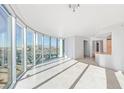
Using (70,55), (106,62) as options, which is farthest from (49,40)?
(106,62)

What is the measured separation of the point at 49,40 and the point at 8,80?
29.7ft

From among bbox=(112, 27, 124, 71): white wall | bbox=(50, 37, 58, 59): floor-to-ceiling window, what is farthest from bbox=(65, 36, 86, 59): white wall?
bbox=(112, 27, 124, 71): white wall

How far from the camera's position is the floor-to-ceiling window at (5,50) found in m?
3.61

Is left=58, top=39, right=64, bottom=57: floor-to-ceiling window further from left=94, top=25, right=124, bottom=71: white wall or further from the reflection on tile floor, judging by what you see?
the reflection on tile floor

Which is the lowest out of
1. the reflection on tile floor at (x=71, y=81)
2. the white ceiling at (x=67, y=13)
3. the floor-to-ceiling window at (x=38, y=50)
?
the reflection on tile floor at (x=71, y=81)

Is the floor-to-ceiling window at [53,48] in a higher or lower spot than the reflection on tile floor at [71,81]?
higher

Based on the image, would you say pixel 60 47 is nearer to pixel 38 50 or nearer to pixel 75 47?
pixel 75 47

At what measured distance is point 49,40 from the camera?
13.0 meters

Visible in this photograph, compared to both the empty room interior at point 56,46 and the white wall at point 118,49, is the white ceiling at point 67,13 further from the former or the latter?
the white wall at point 118,49

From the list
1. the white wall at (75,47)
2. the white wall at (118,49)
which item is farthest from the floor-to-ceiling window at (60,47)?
the white wall at (118,49)

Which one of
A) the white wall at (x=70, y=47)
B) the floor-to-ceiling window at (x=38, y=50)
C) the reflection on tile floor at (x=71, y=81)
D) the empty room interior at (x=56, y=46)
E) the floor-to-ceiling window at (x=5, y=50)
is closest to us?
the floor-to-ceiling window at (x=5, y=50)

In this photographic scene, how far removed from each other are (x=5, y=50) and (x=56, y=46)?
11.0 metres

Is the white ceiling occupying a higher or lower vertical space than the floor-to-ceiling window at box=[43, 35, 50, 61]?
higher

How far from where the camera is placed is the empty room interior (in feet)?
13.6
